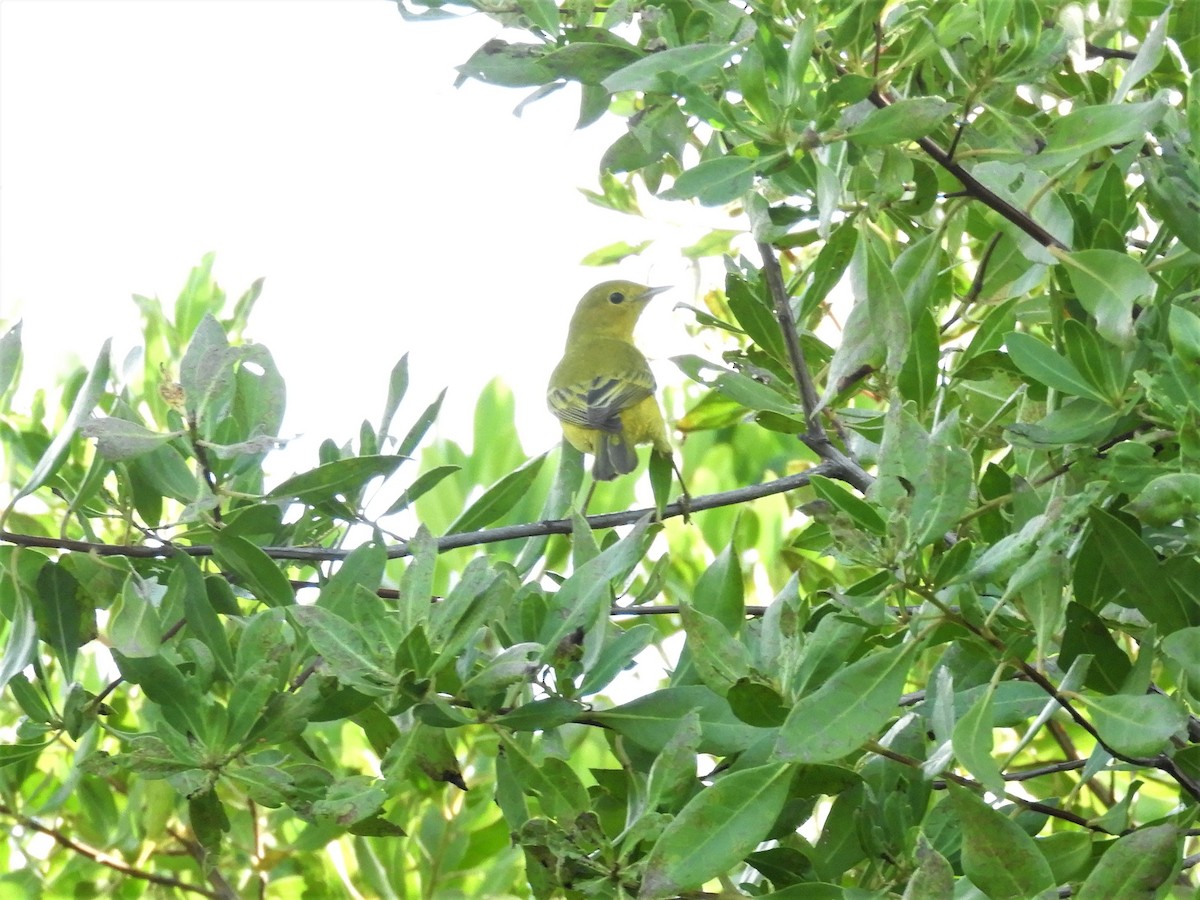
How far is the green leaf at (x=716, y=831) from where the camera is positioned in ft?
3.75

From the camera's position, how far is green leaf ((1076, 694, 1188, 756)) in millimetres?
1171

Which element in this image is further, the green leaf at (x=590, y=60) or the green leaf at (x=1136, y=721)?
the green leaf at (x=590, y=60)

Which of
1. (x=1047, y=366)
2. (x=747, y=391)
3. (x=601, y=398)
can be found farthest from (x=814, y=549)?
(x=601, y=398)

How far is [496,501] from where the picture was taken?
1923 millimetres

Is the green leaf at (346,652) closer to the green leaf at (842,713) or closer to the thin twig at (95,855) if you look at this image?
the green leaf at (842,713)

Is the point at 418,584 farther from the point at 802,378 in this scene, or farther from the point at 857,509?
the point at 802,378

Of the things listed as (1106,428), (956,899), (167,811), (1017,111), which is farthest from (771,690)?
(167,811)

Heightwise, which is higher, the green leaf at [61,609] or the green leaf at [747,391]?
the green leaf at [747,391]

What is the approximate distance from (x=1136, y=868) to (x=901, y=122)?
72cm

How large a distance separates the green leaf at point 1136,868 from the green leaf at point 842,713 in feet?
0.72

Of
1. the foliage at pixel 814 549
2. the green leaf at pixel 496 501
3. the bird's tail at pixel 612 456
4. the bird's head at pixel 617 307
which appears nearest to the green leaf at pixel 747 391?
the foliage at pixel 814 549

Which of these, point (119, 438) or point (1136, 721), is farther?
point (119, 438)

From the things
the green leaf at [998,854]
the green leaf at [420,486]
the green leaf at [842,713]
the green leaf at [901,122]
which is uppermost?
the green leaf at [901,122]

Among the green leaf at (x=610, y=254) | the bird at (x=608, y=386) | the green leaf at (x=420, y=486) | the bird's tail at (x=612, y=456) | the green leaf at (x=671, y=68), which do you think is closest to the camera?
the green leaf at (x=671, y=68)
